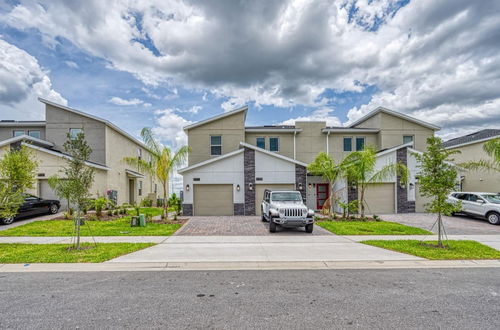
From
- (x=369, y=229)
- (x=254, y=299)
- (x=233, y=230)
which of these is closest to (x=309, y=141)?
(x=369, y=229)

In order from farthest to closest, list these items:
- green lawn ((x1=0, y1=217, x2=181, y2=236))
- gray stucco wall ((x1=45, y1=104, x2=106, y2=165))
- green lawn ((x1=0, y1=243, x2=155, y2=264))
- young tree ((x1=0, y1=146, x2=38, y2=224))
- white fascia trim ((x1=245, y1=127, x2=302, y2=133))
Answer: white fascia trim ((x1=245, y1=127, x2=302, y2=133)) < gray stucco wall ((x1=45, y1=104, x2=106, y2=165)) < green lawn ((x1=0, y1=217, x2=181, y2=236)) < young tree ((x1=0, y1=146, x2=38, y2=224)) < green lawn ((x1=0, y1=243, x2=155, y2=264))

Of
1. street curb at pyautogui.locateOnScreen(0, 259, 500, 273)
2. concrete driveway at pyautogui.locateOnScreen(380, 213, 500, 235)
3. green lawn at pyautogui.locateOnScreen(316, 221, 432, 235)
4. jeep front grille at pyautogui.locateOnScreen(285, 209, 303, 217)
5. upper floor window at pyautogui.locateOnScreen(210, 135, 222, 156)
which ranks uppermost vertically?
upper floor window at pyautogui.locateOnScreen(210, 135, 222, 156)

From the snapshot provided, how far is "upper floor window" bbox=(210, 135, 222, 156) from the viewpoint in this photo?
22769 millimetres

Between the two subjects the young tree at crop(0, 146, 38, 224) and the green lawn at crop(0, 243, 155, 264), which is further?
the young tree at crop(0, 146, 38, 224)

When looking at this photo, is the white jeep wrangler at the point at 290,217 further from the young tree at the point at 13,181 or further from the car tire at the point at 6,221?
the car tire at the point at 6,221

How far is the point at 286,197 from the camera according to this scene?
43.5ft

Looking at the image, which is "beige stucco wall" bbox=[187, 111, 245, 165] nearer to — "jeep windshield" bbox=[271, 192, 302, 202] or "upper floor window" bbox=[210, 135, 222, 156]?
"upper floor window" bbox=[210, 135, 222, 156]

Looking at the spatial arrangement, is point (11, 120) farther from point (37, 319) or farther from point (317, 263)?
point (317, 263)

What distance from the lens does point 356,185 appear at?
1798 cm

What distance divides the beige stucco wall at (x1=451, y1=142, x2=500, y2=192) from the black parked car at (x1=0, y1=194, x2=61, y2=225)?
103 feet

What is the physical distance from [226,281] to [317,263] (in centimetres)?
277

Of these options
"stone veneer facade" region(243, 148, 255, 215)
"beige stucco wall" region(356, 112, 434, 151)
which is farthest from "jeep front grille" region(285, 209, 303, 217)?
"beige stucco wall" region(356, 112, 434, 151)

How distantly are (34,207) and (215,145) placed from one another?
41.8ft

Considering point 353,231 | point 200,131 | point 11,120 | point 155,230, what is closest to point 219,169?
point 200,131
